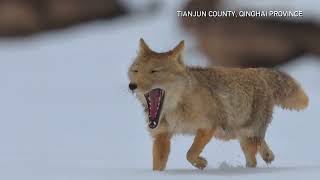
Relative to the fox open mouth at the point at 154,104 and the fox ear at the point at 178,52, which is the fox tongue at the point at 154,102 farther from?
the fox ear at the point at 178,52

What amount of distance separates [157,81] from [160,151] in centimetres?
50

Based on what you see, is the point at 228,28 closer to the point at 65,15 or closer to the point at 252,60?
the point at 252,60

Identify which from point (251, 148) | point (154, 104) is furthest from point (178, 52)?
point (251, 148)

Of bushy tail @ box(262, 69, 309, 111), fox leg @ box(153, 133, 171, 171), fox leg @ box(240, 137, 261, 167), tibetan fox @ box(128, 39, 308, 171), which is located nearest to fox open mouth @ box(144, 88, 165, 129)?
tibetan fox @ box(128, 39, 308, 171)

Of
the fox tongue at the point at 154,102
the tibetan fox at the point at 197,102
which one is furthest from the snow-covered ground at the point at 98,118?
the fox tongue at the point at 154,102

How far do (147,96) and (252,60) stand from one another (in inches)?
431

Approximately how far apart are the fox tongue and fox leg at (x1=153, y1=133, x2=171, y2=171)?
26cm

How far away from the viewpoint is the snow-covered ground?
646 cm

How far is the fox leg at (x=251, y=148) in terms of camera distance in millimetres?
6686

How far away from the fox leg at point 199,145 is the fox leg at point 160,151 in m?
0.19

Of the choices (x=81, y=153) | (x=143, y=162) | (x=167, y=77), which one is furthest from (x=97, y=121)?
(x=167, y=77)

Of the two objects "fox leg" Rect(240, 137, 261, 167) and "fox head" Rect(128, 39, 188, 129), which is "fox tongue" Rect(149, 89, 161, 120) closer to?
"fox head" Rect(128, 39, 188, 129)

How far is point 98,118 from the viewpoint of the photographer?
1252 cm

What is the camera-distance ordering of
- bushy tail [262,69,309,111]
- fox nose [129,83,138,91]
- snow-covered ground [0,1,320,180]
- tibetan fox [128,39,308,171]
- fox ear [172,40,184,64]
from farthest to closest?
bushy tail [262,69,309,111] < snow-covered ground [0,1,320,180] < fox ear [172,40,184,64] < tibetan fox [128,39,308,171] < fox nose [129,83,138,91]
